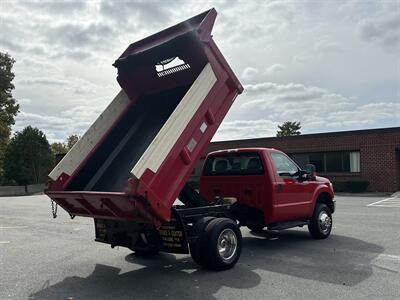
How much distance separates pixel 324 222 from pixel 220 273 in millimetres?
3779

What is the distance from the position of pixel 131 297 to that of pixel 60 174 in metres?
2.35

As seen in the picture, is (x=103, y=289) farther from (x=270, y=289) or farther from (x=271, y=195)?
(x=271, y=195)

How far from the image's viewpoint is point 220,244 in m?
6.49

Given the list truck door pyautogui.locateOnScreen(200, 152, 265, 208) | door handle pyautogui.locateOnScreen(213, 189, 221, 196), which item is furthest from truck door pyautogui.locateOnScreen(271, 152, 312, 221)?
door handle pyautogui.locateOnScreen(213, 189, 221, 196)

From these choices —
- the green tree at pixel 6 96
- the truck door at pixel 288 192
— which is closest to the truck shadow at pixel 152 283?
the truck door at pixel 288 192

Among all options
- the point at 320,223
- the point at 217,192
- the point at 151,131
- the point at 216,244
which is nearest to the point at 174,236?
the point at 216,244

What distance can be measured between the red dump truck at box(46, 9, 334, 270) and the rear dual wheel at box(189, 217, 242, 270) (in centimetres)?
2

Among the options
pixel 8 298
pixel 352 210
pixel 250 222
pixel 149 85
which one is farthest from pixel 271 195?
pixel 352 210

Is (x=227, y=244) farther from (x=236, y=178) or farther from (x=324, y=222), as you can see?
(x=324, y=222)

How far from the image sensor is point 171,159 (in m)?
5.68

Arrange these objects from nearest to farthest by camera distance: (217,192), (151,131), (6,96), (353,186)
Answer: (151,131) → (217,192) → (353,186) → (6,96)

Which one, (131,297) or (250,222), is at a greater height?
(250,222)

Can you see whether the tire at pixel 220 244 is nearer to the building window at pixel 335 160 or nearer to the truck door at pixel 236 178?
the truck door at pixel 236 178

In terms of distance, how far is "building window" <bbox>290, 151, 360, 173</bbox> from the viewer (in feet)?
85.0
